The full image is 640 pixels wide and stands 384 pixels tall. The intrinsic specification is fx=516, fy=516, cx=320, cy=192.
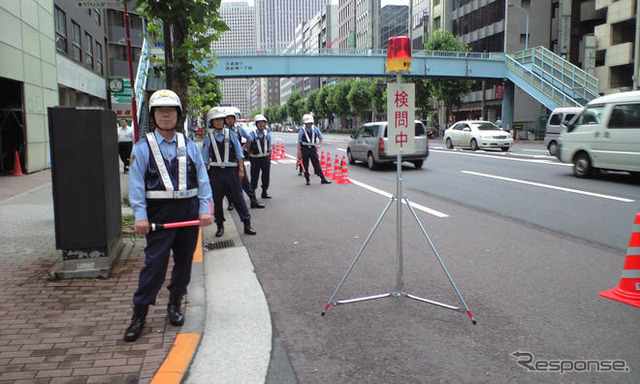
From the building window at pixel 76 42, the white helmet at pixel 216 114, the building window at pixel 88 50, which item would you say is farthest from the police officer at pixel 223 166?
the building window at pixel 88 50

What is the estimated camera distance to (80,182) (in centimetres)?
537

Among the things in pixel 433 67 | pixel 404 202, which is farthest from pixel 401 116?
pixel 433 67

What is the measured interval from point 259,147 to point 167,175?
7467 mm

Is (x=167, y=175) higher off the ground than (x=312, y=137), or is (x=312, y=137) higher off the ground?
(x=312, y=137)

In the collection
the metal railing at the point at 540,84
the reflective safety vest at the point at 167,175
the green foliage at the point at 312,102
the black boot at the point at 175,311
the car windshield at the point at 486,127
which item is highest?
the green foliage at the point at 312,102

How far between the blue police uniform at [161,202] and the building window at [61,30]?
2037 centimetres

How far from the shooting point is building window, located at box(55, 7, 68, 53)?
844 inches

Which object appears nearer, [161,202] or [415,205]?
[161,202]

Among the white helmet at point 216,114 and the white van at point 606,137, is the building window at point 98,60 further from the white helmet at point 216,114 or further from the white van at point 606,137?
the white van at point 606,137

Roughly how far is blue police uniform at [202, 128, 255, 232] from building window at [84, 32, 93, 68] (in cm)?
2251

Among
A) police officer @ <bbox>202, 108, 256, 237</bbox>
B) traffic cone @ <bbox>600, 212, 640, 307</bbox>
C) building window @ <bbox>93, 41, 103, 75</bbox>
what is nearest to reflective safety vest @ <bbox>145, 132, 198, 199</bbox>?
police officer @ <bbox>202, 108, 256, 237</bbox>

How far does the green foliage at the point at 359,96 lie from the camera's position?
76.0 metres

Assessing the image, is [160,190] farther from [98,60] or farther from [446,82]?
[446,82]

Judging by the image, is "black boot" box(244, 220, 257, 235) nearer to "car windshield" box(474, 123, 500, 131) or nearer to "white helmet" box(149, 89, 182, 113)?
"white helmet" box(149, 89, 182, 113)
